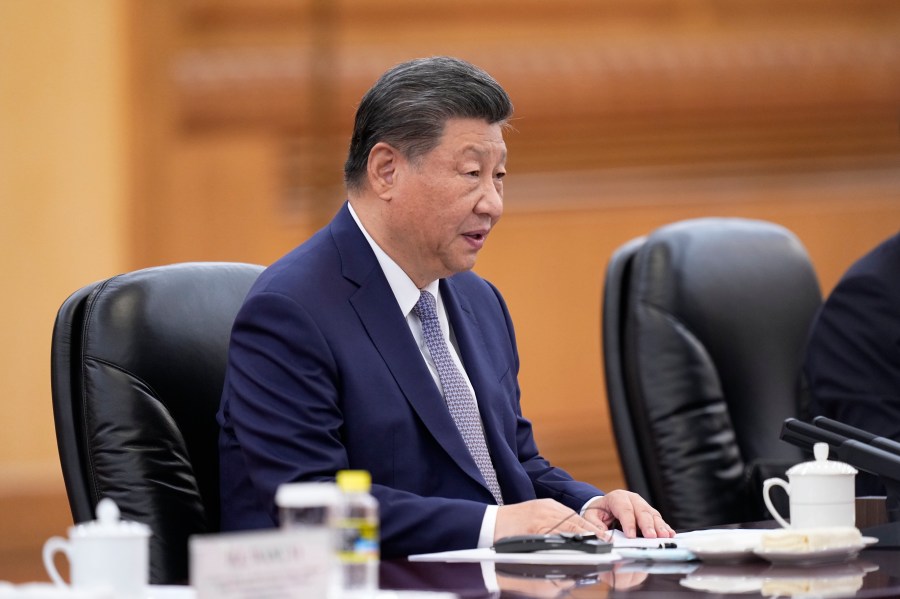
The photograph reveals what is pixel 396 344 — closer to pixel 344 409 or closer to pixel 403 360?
pixel 403 360

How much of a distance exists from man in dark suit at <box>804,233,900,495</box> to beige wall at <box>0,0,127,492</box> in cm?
265

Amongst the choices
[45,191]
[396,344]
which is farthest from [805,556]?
[45,191]

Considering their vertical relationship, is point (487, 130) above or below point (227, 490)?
above

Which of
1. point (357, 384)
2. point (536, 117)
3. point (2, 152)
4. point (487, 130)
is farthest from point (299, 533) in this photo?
point (536, 117)

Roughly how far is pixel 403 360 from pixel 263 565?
0.90 metres

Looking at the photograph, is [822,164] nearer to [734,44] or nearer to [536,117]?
[734,44]

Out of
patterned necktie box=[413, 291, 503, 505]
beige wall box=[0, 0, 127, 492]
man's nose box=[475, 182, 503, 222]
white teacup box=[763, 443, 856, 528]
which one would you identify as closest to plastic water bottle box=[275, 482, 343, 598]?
white teacup box=[763, 443, 856, 528]

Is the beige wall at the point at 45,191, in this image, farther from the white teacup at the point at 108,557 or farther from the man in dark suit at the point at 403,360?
the white teacup at the point at 108,557

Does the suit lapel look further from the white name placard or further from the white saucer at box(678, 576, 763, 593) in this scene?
the white name placard

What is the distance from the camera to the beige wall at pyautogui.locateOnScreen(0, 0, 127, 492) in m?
4.45

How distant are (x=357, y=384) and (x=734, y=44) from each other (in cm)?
377

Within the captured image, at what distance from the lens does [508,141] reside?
521 cm

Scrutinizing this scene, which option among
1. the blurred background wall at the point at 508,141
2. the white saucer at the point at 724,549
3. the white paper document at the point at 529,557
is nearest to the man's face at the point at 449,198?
the white paper document at the point at 529,557

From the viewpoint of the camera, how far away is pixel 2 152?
14.6 ft
